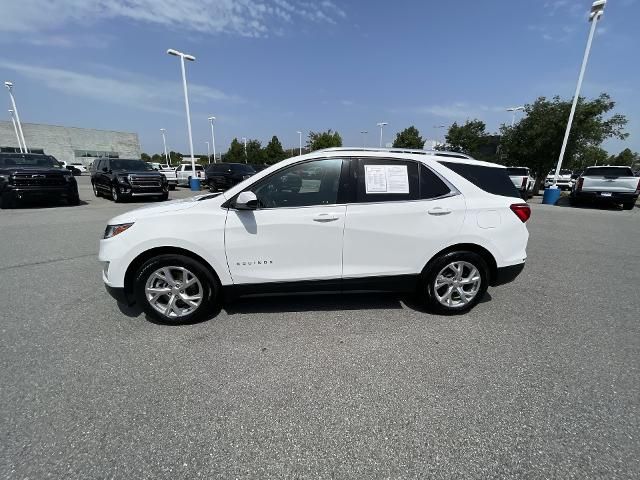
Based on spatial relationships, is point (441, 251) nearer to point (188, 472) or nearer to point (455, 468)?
point (455, 468)

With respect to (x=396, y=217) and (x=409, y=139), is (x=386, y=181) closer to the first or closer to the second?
(x=396, y=217)

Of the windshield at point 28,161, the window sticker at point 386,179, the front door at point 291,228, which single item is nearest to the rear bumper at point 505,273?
the window sticker at point 386,179

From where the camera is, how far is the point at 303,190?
3207 millimetres

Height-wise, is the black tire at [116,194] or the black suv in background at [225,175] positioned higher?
the black suv in background at [225,175]

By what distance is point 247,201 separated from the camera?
2.90m

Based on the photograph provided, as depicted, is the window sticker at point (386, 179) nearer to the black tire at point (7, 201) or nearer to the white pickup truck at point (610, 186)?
the black tire at point (7, 201)

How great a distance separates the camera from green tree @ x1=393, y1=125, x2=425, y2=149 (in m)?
36.8

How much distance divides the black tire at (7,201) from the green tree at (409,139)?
115 feet

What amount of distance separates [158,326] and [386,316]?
8.04ft

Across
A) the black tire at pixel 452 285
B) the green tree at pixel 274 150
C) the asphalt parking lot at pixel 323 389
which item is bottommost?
the asphalt parking lot at pixel 323 389

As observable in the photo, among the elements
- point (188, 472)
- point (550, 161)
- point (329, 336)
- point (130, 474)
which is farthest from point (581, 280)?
point (550, 161)

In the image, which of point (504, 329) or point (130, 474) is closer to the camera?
point (130, 474)

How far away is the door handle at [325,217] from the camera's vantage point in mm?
3057

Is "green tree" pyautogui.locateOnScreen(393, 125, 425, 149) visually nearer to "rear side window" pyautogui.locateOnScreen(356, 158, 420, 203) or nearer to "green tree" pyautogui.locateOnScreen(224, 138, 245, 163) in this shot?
"green tree" pyautogui.locateOnScreen(224, 138, 245, 163)
